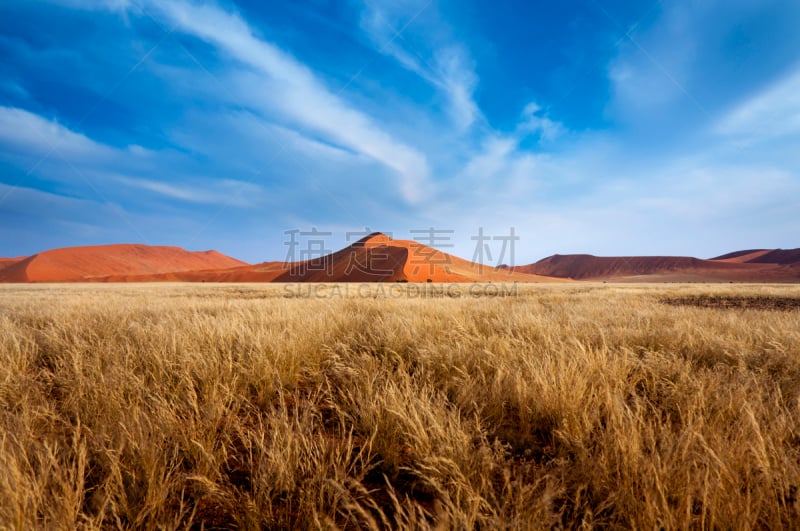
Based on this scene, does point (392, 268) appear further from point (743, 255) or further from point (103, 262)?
point (743, 255)

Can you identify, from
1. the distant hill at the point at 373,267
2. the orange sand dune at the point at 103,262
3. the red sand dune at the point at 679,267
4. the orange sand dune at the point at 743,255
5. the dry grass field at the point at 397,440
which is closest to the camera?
the dry grass field at the point at 397,440

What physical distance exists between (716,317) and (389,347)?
18.2ft

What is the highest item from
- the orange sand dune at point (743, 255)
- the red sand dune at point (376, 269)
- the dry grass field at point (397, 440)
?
the orange sand dune at point (743, 255)

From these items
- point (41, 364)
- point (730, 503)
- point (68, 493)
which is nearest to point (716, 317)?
point (730, 503)

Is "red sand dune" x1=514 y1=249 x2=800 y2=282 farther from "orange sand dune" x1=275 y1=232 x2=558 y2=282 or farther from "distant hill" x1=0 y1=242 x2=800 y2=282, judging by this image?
"orange sand dune" x1=275 y1=232 x2=558 y2=282

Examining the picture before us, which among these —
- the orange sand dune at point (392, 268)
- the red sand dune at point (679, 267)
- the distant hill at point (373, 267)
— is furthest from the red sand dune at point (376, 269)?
the red sand dune at point (679, 267)

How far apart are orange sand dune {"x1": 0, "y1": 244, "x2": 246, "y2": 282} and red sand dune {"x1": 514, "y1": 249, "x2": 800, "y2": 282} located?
15672 cm

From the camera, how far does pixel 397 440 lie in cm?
170

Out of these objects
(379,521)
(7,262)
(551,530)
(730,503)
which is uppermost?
(7,262)

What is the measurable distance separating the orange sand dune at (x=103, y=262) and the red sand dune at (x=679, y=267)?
157 m

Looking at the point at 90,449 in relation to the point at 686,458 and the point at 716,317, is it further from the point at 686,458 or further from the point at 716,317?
the point at 716,317

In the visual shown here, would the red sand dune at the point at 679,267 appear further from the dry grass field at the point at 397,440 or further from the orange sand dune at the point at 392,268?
the dry grass field at the point at 397,440

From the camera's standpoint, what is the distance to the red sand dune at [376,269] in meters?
60.2

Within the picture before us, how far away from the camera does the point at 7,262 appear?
116750 millimetres
